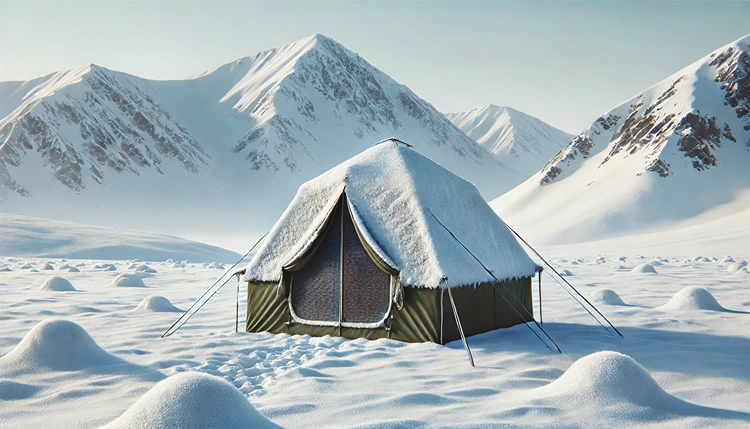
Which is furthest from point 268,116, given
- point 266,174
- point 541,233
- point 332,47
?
point 541,233

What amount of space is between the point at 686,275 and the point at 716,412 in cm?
1872

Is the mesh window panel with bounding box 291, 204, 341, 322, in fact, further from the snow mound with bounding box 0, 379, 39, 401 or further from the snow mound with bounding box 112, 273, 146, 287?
the snow mound with bounding box 112, 273, 146, 287

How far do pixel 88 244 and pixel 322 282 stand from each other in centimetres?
3526

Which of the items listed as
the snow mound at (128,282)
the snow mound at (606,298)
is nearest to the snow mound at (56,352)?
the snow mound at (606,298)

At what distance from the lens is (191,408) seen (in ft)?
15.3

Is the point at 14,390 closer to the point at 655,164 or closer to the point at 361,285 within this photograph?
the point at 361,285

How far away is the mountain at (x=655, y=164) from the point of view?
Answer: 2376 inches

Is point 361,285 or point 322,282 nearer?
point 361,285

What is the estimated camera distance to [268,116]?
449 ft

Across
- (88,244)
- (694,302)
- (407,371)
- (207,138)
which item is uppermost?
(207,138)

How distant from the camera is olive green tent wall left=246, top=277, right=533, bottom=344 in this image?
382 inches

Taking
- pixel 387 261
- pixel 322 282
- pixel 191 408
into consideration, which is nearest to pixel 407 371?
pixel 387 261

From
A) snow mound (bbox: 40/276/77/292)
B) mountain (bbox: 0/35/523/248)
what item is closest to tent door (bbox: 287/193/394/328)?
snow mound (bbox: 40/276/77/292)

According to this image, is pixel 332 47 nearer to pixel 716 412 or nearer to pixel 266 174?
pixel 266 174
